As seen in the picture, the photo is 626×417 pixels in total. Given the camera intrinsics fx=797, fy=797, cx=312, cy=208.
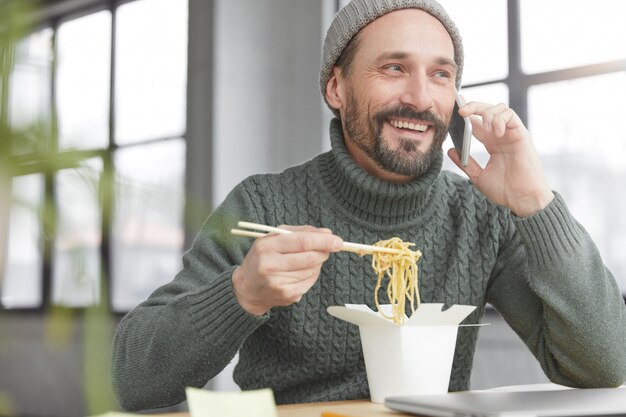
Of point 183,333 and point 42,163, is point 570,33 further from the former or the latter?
point 42,163

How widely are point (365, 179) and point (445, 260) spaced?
0.77 feet

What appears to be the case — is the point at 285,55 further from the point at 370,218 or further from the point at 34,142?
the point at 34,142

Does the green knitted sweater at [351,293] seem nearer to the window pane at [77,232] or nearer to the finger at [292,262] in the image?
the finger at [292,262]

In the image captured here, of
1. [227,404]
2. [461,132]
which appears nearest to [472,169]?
[461,132]

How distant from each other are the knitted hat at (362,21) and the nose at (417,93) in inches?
6.0

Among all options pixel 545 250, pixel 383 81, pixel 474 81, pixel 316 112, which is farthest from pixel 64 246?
pixel 316 112

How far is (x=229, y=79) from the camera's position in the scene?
405cm

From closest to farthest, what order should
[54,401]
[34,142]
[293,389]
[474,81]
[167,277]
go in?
[34,142] → [293,389] → [474,81] → [167,277] → [54,401]

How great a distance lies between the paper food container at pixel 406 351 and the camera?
1.11 meters

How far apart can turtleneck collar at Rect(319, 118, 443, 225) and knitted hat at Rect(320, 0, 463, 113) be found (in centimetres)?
23

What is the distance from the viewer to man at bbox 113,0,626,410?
1.37 m

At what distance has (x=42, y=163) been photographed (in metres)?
0.31

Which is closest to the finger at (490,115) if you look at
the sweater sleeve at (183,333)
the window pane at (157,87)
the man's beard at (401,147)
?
the man's beard at (401,147)

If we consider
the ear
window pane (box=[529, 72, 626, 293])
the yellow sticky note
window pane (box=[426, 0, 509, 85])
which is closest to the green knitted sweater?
the ear
